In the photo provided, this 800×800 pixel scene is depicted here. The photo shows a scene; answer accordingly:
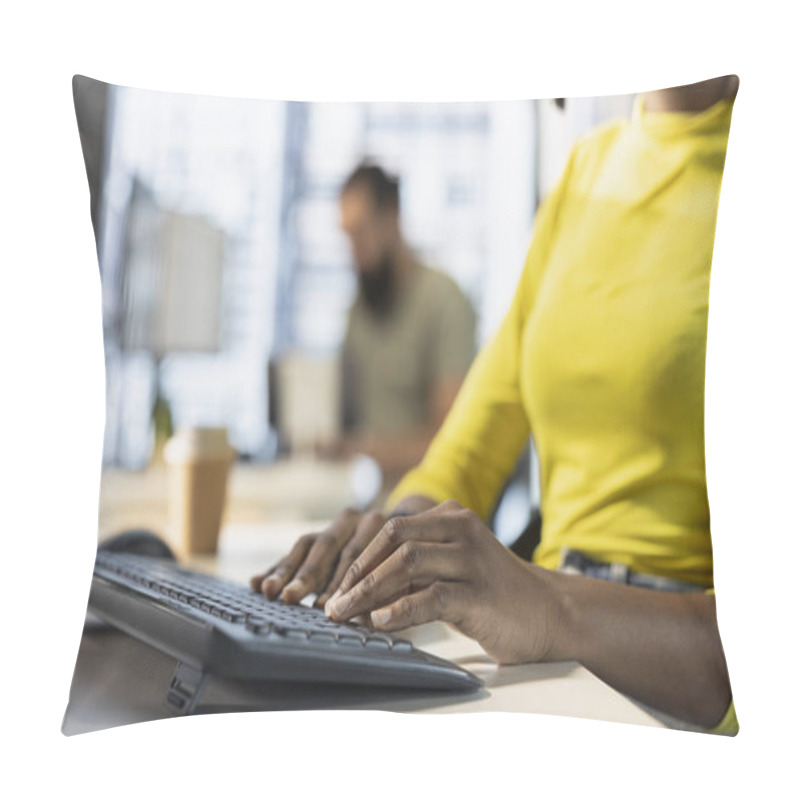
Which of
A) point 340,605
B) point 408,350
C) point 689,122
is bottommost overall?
point 340,605

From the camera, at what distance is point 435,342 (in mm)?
1115

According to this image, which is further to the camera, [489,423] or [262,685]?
[489,423]

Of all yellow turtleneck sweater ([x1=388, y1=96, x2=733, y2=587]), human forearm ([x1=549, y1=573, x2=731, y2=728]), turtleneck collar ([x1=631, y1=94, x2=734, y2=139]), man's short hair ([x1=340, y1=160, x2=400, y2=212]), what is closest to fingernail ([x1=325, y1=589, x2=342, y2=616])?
yellow turtleneck sweater ([x1=388, y1=96, x2=733, y2=587])

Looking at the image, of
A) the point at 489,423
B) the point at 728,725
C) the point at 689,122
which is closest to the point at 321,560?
the point at 489,423

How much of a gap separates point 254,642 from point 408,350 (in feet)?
1.09

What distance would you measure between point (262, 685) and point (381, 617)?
5.0 inches

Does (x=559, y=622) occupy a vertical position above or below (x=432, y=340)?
below

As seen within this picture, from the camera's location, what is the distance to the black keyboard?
3.22 feet

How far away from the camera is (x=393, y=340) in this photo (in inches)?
43.9

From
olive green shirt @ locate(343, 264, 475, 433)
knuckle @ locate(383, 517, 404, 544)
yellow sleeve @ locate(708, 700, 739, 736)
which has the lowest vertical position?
yellow sleeve @ locate(708, 700, 739, 736)

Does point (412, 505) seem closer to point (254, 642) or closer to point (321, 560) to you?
point (321, 560)

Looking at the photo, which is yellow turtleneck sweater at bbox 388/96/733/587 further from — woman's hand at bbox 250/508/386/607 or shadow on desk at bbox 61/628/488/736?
shadow on desk at bbox 61/628/488/736

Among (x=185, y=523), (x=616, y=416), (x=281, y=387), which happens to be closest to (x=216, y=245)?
(x=281, y=387)

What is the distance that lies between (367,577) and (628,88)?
0.63 m
